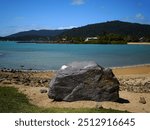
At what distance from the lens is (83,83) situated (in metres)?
7.54

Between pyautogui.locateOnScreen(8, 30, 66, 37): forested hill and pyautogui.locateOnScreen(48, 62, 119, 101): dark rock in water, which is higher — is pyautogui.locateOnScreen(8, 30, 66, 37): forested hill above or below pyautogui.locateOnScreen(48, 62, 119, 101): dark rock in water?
above

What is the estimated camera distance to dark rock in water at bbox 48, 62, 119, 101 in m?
7.51

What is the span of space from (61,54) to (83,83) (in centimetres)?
330

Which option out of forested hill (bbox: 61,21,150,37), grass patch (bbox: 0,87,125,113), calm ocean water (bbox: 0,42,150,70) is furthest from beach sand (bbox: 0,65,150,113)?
forested hill (bbox: 61,21,150,37)

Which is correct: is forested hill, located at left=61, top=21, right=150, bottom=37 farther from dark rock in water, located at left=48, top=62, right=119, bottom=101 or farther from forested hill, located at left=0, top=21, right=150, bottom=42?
dark rock in water, located at left=48, top=62, right=119, bottom=101

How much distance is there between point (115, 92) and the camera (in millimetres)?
7797

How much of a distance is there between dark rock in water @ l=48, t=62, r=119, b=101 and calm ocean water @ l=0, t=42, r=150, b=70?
6.05 ft

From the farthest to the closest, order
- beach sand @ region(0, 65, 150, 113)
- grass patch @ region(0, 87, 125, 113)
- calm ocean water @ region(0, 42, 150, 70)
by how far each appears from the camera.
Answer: calm ocean water @ region(0, 42, 150, 70) → beach sand @ region(0, 65, 150, 113) → grass patch @ region(0, 87, 125, 113)

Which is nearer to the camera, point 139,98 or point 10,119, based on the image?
point 10,119

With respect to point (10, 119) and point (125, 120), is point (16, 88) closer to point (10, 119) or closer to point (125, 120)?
point (10, 119)

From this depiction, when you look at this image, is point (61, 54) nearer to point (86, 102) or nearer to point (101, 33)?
point (101, 33)

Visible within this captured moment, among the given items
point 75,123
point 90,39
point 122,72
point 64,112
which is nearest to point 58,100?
point 64,112

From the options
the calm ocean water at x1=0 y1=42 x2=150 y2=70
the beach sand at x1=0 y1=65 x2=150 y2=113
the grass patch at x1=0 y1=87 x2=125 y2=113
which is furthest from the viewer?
the calm ocean water at x1=0 y1=42 x2=150 y2=70

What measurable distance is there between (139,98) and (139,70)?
18.1 feet
